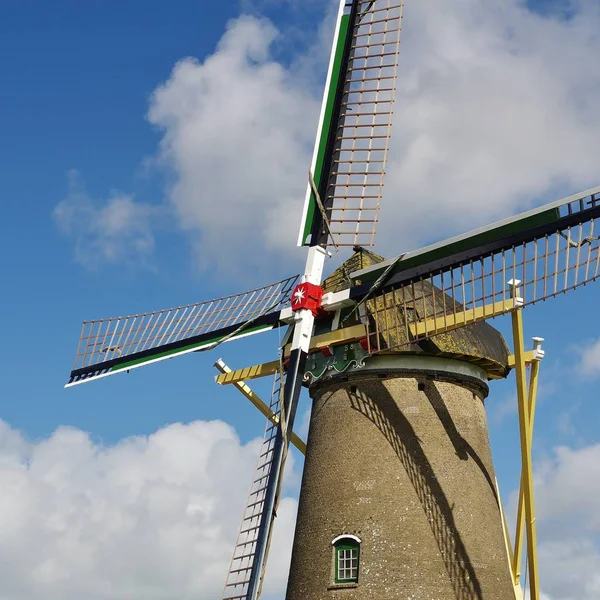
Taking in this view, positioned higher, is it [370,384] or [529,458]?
[370,384]

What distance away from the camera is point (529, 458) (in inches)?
593

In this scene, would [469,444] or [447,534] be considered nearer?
[447,534]

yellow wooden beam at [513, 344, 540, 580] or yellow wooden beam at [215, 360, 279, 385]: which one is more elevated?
yellow wooden beam at [215, 360, 279, 385]

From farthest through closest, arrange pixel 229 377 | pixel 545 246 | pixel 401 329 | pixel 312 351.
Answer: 1. pixel 229 377
2. pixel 312 351
3. pixel 401 329
4. pixel 545 246

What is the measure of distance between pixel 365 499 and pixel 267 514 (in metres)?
1.46

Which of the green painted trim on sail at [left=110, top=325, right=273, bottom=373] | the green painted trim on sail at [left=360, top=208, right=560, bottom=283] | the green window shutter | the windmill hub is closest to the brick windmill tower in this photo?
the green window shutter

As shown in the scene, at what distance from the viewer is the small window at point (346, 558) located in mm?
15188

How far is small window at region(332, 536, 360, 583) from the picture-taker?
49.8 feet

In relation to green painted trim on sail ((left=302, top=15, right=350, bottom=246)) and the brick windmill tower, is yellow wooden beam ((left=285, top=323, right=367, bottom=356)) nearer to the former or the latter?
the brick windmill tower

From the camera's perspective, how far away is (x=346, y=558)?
50.2ft

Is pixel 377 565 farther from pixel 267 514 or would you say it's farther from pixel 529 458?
pixel 529 458

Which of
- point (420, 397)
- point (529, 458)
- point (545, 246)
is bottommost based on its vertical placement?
point (529, 458)

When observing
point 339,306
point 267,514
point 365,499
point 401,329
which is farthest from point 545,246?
point 267,514

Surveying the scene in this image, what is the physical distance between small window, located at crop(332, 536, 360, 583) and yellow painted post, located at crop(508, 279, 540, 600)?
247 cm
